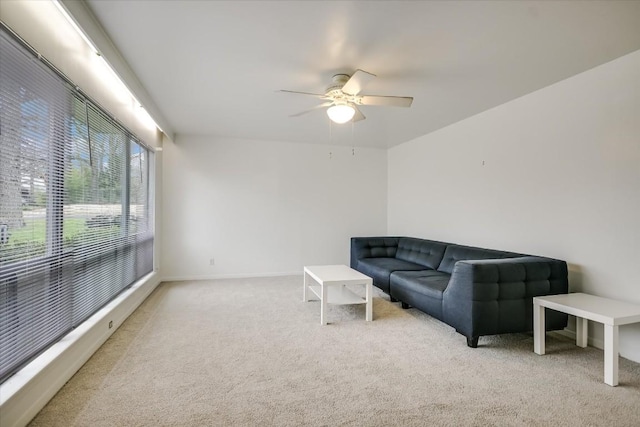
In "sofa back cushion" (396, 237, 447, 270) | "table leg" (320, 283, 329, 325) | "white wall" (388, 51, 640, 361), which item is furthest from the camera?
"sofa back cushion" (396, 237, 447, 270)

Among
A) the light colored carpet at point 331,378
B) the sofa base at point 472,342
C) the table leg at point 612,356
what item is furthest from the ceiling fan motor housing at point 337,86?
the table leg at point 612,356

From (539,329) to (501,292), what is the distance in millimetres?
417

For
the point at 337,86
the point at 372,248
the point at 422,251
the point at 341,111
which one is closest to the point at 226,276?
the point at 372,248

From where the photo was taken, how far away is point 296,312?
12.2ft

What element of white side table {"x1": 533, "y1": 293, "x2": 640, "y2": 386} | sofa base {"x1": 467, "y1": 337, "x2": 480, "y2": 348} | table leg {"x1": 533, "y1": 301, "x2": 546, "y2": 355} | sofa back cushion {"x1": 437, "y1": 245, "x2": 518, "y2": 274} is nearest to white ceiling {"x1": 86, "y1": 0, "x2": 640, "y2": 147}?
sofa back cushion {"x1": 437, "y1": 245, "x2": 518, "y2": 274}

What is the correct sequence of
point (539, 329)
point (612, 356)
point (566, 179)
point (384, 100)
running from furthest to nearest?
point (566, 179) → point (384, 100) → point (539, 329) → point (612, 356)

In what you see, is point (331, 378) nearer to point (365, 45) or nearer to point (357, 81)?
point (357, 81)

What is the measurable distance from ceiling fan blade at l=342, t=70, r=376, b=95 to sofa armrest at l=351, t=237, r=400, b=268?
2868mm

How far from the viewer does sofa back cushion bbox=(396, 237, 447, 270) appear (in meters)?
4.31

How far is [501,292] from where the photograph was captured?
276 centimetres

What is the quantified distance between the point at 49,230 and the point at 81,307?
0.80m

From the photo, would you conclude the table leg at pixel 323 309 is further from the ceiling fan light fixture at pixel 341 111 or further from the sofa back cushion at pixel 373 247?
the sofa back cushion at pixel 373 247

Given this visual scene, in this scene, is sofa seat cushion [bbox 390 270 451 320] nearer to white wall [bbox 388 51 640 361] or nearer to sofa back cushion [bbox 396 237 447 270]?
sofa back cushion [bbox 396 237 447 270]

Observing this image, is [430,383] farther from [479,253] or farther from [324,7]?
[324,7]
